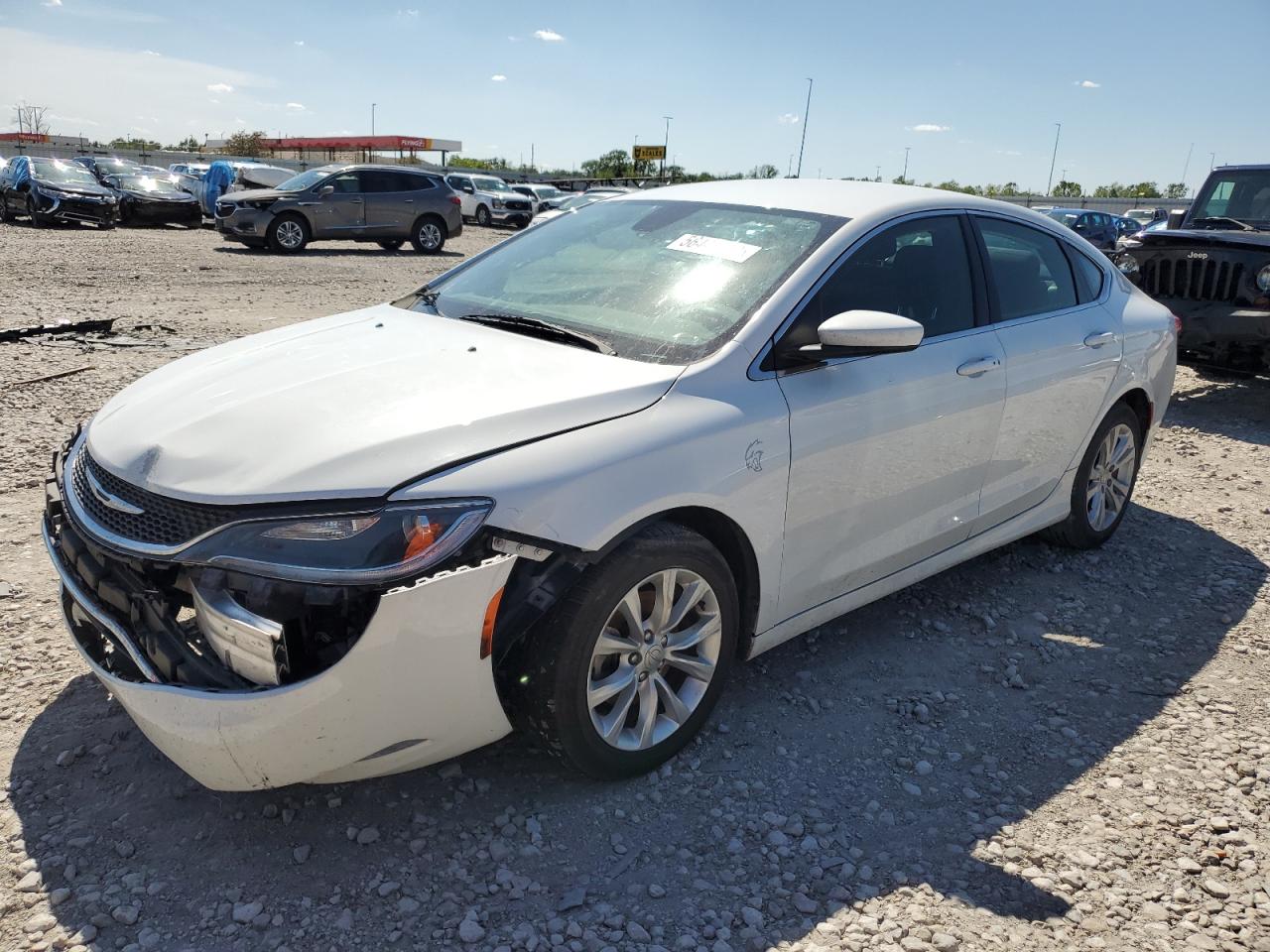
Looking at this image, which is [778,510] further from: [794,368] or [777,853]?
[777,853]

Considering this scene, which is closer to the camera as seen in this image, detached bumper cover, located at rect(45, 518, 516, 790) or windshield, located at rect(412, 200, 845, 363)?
detached bumper cover, located at rect(45, 518, 516, 790)

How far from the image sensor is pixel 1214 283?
313 inches

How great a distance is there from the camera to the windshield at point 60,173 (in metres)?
20.3

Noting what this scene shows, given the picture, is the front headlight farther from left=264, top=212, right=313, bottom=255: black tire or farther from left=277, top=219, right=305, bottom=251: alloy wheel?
left=277, top=219, right=305, bottom=251: alloy wheel

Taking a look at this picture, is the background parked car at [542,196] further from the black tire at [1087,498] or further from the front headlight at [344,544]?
the front headlight at [344,544]

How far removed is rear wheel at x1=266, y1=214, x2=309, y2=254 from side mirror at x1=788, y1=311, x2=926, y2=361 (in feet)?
54.1

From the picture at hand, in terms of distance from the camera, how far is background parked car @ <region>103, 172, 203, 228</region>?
21.4 m

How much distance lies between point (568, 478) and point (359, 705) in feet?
2.38

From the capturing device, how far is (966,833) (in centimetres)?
276

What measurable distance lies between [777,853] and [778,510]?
96 cm

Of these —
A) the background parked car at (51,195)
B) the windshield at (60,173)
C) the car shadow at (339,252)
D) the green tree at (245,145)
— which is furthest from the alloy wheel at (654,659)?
the green tree at (245,145)

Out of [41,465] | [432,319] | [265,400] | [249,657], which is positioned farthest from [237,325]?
[249,657]

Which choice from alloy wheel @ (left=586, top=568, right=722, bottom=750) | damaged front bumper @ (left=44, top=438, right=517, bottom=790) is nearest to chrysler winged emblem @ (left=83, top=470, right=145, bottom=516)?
damaged front bumper @ (left=44, top=438, right=517, bottom=790)

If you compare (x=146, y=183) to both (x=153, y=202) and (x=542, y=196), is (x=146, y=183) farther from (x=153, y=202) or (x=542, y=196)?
(x=542, y=196)
